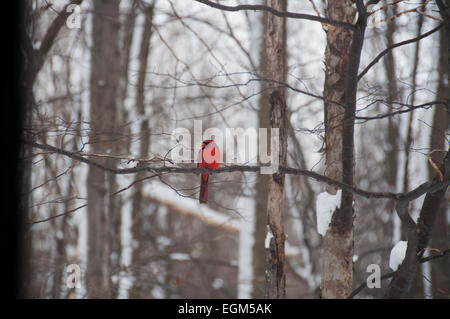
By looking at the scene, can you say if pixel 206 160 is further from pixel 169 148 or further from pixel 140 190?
pixel 140 190

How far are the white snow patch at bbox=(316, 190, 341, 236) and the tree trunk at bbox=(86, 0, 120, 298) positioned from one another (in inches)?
132

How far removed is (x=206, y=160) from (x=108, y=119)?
8.39ft

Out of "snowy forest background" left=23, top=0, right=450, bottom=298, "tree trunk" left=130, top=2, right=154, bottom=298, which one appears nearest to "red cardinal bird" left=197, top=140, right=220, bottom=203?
"snowy forest background" left=23, top=0, right=450, bottom=298

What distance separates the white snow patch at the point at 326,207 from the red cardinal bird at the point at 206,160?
107 cm

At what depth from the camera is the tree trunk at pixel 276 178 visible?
13.7ft

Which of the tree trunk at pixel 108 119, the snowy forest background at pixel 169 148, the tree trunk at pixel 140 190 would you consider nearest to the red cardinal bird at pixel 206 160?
the snowy forest background at pixel 169 148

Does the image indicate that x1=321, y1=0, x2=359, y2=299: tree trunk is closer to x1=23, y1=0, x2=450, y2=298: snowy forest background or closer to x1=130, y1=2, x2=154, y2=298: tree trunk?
x1=23, y1=0, x2=450, y2=298: snowy forest background

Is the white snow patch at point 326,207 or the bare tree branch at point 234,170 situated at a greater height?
the bare tree branch at point 234,170

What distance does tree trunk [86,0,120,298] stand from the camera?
21.2 ft

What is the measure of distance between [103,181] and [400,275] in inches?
181

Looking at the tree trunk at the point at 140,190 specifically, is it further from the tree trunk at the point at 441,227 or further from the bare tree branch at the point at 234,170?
the tree trunk at the point at 441,227
